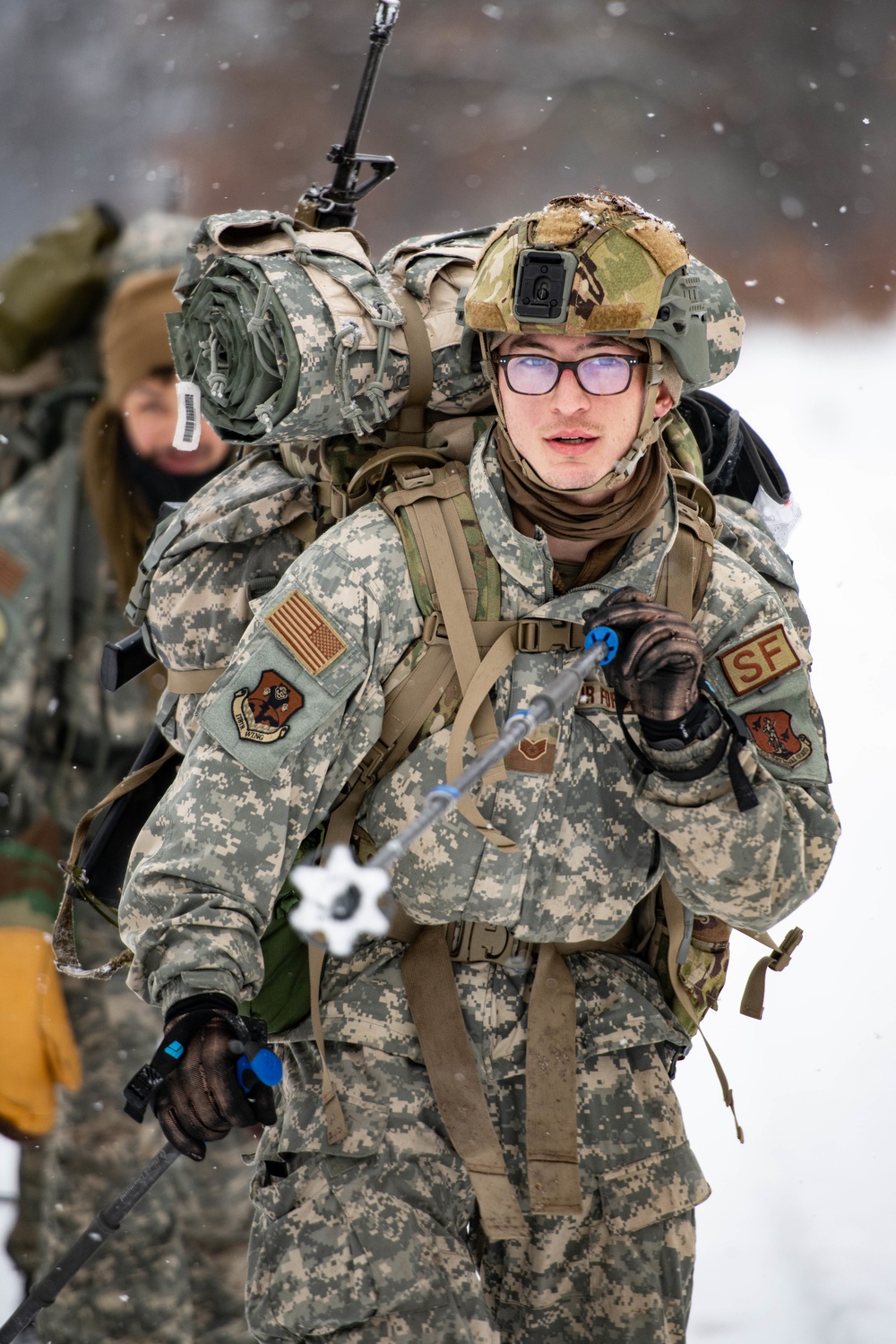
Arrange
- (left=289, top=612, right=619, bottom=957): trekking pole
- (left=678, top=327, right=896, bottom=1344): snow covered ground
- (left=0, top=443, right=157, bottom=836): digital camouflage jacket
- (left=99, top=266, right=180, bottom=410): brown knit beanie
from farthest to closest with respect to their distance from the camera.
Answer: (left=99, top=266, right=180, bottom=410): brown knit beanie, (left=0, top=443, right=157, bottom=836): digital camouflage jacket, (left=678, top=327, right=896, bottom=1344): snow covered ground, (left=289, top=612, right=619, bottom=957): trekking pole

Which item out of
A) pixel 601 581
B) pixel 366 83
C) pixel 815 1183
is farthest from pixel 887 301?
pixel 601 581

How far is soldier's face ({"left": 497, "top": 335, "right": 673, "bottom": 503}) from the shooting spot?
108 inches

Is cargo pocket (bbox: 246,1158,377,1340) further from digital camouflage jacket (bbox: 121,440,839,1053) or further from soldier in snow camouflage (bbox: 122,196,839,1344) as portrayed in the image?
digital camouflage jacket (bbox: 121,440,839,1053)

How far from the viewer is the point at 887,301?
820 centimetres

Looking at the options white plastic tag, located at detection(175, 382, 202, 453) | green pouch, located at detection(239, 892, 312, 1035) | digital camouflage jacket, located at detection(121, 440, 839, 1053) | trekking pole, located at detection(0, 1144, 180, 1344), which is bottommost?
trekking pole, located at detection(0, 1144, 180, 1344)

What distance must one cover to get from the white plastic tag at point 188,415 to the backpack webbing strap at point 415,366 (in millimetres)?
374

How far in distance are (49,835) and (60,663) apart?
67 cm

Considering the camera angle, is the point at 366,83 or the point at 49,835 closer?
the point at 366,83

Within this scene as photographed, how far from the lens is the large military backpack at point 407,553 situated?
2768 millimetres

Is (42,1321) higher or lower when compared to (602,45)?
lower

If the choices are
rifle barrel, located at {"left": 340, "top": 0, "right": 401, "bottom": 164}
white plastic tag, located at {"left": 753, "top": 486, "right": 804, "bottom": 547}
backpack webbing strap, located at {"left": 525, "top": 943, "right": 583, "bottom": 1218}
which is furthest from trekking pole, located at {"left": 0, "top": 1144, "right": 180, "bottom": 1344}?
rifle barrel, located at {"left": 340, "top": 0, "right": 401, "bottom": 164}

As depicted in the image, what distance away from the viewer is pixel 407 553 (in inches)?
109

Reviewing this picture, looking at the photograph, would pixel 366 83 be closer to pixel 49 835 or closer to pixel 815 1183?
pixel 49 835

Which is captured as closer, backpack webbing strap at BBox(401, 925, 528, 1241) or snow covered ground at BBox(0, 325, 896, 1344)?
backpack webbing strap at BBox(401, 925, 528, 1241)
